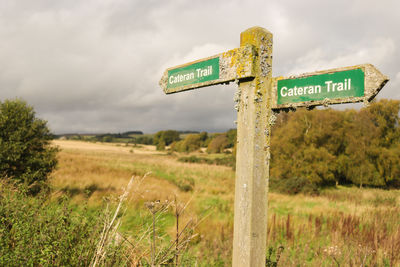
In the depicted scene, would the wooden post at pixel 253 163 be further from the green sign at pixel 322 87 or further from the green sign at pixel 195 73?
the green sign at pixel 195 73

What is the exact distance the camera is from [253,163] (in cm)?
198

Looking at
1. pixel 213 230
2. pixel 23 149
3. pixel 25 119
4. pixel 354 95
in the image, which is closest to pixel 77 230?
pixel 354 95

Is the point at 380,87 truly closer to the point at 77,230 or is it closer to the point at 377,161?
the point at 77,230

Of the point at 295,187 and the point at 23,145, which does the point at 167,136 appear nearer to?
the point at 295,187

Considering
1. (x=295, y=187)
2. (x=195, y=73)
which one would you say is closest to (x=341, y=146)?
(x=295, y=187)

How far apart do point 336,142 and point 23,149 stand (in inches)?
1010

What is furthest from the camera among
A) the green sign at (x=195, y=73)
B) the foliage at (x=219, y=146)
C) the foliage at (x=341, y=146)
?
the foliage at (x=219, y=146)

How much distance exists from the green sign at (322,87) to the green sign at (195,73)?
608 millimetres

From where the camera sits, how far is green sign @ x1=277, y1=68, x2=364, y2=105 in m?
1.82

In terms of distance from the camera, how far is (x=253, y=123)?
2004 mm

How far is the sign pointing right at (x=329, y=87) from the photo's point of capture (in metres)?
1.75

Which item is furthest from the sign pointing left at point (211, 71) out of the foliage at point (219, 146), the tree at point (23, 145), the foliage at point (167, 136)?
the foliage at point (167, 136)

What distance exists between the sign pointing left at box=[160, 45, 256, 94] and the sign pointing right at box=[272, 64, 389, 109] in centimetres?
29

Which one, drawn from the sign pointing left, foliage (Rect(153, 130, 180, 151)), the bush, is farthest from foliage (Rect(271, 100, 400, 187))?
foliage (Rect(153, 130, 180, 151))
